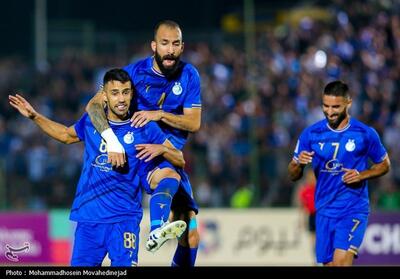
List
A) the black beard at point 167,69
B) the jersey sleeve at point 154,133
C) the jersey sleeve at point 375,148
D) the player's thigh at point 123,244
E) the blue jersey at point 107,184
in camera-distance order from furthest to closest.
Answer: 1. the jersey sleeve at point 375,148
2. the black beard at point 167,69
3. the jersey sleeve at point 154,133
4. the blue jersey at point 107,184
5. the player's thigh at point 123,244

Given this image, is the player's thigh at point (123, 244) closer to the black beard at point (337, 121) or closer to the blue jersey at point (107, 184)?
the blue jersey at point (107, 184)

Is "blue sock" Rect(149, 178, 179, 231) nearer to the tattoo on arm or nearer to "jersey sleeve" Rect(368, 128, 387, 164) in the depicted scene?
the tattoo on arm

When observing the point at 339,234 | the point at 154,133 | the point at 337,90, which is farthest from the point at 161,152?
the point at 339,234

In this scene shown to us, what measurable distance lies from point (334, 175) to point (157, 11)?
15100 millimetres

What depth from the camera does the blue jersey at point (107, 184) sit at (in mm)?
9586

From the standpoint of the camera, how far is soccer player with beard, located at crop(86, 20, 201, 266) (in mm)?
10039

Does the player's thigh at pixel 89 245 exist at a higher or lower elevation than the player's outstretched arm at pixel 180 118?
lower

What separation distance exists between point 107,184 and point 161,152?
0.59 m

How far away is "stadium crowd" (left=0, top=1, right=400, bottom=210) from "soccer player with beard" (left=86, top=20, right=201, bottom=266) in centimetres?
1076

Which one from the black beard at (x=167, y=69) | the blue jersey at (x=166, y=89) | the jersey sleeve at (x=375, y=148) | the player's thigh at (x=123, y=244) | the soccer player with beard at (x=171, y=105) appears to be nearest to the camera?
the player's thigh at (x=123, y=244)

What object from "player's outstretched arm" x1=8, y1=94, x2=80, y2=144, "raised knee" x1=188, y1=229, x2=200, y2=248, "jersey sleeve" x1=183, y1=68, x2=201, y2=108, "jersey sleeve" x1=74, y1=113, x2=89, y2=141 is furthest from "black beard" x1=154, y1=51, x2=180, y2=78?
"raised knee" x1=188, y1=229, x2=200, y2=248

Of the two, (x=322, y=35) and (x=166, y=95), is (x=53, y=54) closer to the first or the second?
(x=322, y=35)

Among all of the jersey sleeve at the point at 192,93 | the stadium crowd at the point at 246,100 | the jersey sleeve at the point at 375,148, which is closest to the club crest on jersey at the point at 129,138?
the jersey sleeve at the point at 192,93

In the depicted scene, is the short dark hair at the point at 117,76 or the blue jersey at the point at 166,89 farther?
the blue jersey at the point at 166,89
